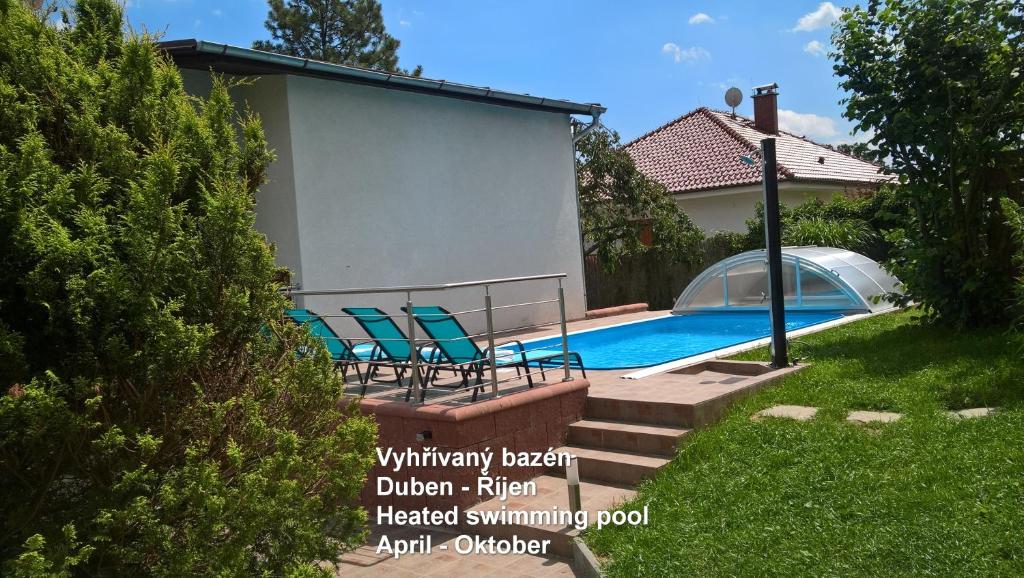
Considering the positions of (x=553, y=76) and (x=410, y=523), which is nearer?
(x=410, y=523)

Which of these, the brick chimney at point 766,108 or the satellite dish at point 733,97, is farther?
the satellite dish at point 733,97

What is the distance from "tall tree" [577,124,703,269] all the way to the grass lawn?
453 inches

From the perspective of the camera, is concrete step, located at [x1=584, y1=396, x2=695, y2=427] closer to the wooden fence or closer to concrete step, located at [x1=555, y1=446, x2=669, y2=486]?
concrete step, located at [x1=555, y1=446, x2=669, y2=486]

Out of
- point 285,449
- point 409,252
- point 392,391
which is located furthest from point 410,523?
point 409,252

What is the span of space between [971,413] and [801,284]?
9.05 meters

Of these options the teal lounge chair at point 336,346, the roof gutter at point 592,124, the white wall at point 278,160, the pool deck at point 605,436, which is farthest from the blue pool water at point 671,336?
the roof gutter at point 592,124

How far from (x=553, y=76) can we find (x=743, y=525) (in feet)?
52.6

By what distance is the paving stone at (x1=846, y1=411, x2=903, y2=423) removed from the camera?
6.96 meters

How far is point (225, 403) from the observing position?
3.76 meters

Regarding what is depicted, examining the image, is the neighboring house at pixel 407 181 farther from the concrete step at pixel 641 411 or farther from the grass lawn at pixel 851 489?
the grass lawn at pixel 851 489

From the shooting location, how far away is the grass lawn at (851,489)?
482 centimetres

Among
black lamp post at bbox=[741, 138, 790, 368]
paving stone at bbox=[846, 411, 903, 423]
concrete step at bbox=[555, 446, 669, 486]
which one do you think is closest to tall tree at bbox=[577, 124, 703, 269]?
black lamp post at bbox=[741, 138, 790, 368]

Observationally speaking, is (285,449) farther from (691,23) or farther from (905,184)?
(691,23)

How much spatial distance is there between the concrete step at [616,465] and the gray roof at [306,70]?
658cm
